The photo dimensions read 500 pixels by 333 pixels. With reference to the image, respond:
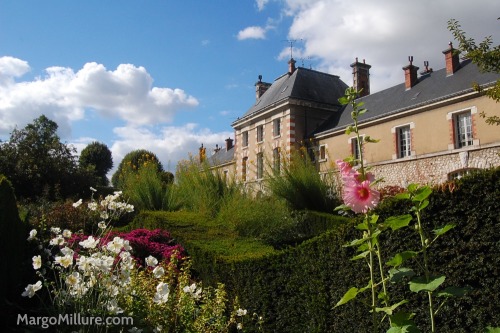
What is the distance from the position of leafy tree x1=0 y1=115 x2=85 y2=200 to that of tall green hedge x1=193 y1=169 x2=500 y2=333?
1355cm

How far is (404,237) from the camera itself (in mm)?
3701

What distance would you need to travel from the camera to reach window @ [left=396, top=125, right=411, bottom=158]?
1828 cm

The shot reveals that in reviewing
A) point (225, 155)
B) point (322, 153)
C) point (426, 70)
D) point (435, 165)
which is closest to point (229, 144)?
point (225, 155)

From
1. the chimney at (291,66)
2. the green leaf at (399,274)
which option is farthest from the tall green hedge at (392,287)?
the chimney at (291,66)

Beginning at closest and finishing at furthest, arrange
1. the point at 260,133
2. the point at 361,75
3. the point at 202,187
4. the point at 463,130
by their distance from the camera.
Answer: the point at 202,187, the point at 463,130, the point at 361,75, the point at 260,133

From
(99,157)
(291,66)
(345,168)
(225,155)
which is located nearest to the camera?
(345,168)

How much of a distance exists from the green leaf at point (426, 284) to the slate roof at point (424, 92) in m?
13.6

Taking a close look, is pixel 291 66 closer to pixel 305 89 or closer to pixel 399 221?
pixel 305 89

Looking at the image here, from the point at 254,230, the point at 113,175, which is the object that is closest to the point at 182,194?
the point at 254,230

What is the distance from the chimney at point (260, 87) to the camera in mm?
30219

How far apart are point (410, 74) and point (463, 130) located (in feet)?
15.1

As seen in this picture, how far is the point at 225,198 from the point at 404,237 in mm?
7496

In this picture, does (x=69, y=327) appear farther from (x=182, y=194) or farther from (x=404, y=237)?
(x=182, y=194)

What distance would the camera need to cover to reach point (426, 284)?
1924 millimetres
